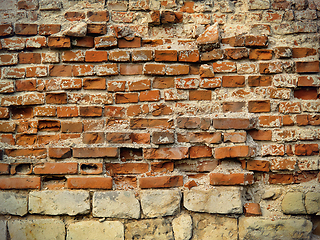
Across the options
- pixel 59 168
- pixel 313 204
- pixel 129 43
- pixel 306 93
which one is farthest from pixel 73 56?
pixel 313 204

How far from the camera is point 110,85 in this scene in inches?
60.0

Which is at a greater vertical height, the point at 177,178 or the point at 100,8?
the point at 100,8

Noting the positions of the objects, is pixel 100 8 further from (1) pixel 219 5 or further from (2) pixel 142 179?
(2) pixel 142 179

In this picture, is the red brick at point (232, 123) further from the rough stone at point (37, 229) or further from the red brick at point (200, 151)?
the rough stone at point (37, 229)

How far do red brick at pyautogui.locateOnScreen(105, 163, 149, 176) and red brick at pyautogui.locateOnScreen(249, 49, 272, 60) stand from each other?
38.2 inches

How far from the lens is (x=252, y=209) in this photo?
58.6 inches

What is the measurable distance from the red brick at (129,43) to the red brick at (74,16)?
0.98 feet

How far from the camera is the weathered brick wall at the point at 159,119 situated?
1479 mm

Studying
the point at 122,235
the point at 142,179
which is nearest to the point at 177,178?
the point at 142,179

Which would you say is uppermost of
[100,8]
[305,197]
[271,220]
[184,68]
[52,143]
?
[100,8]

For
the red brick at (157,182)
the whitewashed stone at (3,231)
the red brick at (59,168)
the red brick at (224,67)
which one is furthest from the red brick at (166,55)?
the whitewashed stone at (3,231)

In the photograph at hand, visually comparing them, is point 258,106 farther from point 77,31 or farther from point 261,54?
point 77,31

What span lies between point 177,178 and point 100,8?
1206 mm

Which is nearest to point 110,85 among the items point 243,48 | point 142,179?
point 142,179
